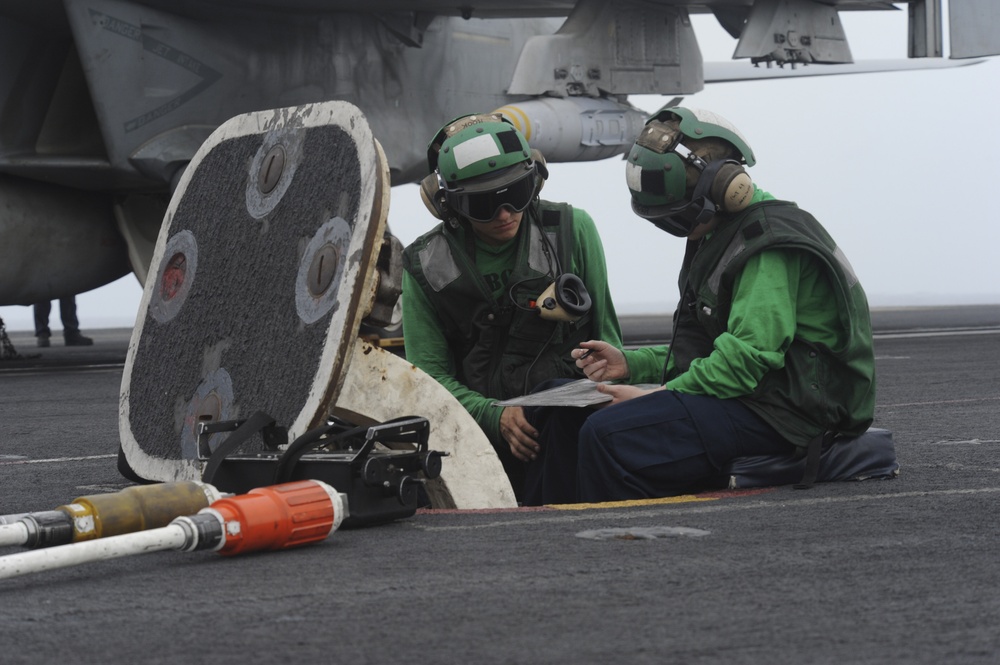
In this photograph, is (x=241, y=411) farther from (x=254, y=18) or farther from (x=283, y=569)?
(x=254, y=18)

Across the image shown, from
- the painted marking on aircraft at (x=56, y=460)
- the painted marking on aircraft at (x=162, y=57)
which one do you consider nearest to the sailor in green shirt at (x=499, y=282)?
the painted marking on aircraft at (x=56, y=460)

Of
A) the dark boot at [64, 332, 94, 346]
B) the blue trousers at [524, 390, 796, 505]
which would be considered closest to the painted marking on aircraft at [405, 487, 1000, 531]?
the blue trousers at [524, 390, 796, 505]

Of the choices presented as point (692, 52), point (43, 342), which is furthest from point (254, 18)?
point (43, 342)

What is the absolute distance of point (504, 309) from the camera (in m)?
5.23

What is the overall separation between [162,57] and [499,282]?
823cm

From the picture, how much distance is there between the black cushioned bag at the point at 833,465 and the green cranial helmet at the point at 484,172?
1173 millimetres

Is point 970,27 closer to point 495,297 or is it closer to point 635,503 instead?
point 495,297

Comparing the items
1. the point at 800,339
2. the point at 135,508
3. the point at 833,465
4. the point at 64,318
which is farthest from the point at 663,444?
the point at 64,318

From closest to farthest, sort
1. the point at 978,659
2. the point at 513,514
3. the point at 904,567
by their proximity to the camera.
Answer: the point at 978,659, the point at 904,567, the point at 513,514

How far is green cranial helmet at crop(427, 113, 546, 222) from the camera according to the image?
5.00 meters

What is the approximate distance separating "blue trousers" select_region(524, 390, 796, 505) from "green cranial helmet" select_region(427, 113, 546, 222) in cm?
79

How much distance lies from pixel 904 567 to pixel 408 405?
1.83 metres

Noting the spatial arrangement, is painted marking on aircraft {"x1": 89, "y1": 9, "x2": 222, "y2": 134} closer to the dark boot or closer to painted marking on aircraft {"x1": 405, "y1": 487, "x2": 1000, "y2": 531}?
the dark boot

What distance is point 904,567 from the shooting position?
11.2ft
